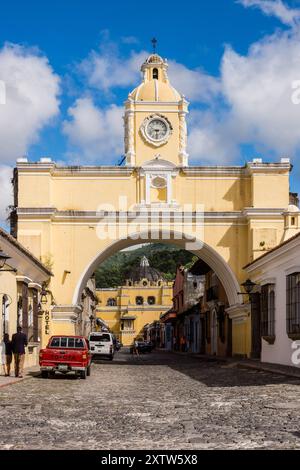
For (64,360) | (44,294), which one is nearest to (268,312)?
(64,360)

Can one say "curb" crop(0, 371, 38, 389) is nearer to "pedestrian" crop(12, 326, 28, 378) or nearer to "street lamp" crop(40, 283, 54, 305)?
"pedestrian" crop(12, 326, 28, 378)

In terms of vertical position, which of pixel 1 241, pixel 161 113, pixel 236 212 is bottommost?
pixel 1 241

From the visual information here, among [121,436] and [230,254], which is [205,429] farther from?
[230,254]

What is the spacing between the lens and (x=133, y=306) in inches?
4382

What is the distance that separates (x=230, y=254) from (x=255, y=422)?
23585 mm

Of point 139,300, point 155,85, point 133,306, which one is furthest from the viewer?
point 139,300

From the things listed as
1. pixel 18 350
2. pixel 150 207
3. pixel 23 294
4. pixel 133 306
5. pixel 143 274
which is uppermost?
pixel 150 207

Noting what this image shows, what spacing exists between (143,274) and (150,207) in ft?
279

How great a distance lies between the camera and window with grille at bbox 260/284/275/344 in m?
25.7

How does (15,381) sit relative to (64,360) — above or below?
below

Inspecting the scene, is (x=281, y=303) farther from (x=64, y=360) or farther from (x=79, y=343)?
(x=64, y=360)

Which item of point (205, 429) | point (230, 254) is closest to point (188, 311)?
point (230, 254)
